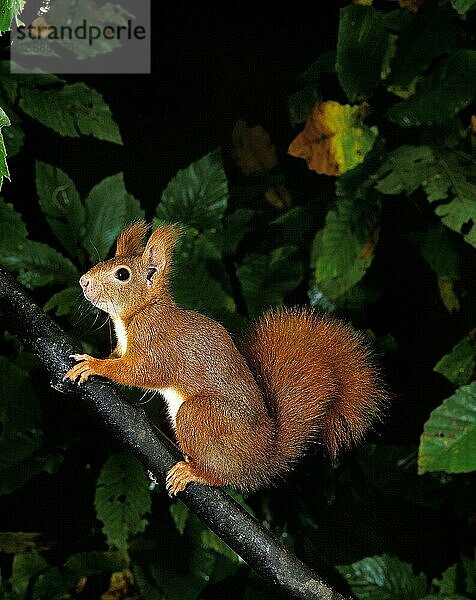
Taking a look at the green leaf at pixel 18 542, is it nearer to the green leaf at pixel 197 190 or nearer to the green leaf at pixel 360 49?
the green leaf at pixel 197 190

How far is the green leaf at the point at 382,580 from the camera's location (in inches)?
46.3

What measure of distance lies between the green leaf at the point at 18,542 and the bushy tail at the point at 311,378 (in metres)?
0.77

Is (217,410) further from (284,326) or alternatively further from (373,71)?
(373,71)

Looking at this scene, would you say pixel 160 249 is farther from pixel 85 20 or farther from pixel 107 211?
pixel 85 20

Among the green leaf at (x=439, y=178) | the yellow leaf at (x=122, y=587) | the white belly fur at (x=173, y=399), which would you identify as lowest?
the yellow leaf at (x=122, y=587)

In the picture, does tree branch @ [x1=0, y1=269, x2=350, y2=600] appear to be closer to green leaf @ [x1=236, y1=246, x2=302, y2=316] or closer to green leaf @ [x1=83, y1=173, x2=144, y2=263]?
green leaf @ [x1=83, y1=173, x2=144, y2=263]

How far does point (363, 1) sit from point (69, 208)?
2.01 feet

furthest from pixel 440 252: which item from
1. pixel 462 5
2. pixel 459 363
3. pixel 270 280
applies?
pixel 462 5

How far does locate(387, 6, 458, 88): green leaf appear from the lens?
123 cm

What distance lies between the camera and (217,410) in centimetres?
56

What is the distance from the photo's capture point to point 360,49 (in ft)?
3.95

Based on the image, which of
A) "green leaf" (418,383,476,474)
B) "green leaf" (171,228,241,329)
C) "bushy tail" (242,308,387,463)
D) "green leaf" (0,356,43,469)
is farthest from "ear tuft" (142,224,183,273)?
"green leaf" (0,356,43,469)

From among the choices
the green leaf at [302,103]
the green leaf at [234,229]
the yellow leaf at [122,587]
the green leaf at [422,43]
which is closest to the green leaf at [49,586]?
the yellow leaf at [122,587]

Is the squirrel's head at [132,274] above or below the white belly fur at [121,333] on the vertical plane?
above
